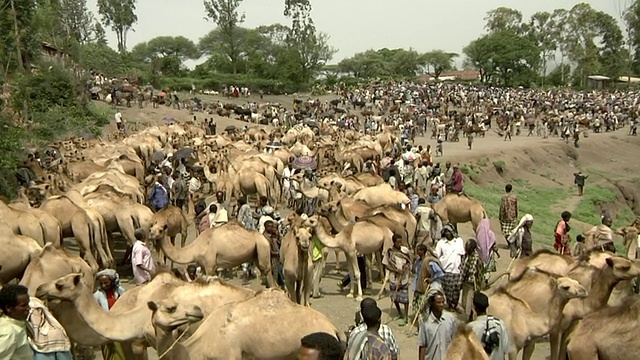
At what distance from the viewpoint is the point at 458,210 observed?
538 inches

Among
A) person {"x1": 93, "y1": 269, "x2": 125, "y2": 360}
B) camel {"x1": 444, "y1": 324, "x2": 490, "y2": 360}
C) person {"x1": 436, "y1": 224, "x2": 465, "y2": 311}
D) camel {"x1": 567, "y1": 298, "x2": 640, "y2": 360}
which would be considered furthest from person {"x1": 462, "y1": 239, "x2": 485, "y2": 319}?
person {"x1": 93, "y1": 269, "x2": 125, "y2": 360}

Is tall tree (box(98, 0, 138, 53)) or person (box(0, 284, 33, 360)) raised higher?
tall tree (box(98, 0, 138, 53))

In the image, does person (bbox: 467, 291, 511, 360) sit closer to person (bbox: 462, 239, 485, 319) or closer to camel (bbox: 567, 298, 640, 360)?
camel (bbox: 567, 298, 640, 360)

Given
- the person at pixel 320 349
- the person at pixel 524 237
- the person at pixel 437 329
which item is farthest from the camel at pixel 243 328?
the person at pixel 524 237

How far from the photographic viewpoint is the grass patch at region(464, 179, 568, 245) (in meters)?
20.0

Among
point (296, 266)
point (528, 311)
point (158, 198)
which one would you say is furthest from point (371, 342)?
point (158, 198)

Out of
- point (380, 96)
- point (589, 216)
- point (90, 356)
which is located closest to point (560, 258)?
point (90, 356)

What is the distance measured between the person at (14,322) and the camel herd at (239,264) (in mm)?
967

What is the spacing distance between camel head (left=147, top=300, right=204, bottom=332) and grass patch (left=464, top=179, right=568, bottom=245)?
1477cm

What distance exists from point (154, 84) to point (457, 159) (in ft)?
99.6

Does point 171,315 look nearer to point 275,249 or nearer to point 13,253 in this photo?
point 13,253

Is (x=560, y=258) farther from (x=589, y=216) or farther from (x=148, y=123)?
(x=148, y=123)

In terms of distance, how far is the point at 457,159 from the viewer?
27.8 metres

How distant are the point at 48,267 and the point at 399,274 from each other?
16.4ft
